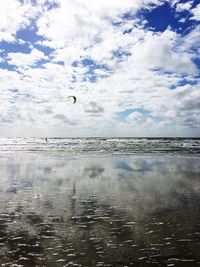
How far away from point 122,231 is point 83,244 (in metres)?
1.34

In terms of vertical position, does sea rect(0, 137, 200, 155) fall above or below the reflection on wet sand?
above

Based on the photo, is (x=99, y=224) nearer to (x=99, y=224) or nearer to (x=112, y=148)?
(x=99, y=224)

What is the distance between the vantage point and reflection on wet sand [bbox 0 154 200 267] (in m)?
6.77

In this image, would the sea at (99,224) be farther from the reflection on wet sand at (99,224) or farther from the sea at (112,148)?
the sea at (112,148)

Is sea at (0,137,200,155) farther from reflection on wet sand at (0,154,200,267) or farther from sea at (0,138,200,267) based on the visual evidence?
reflection on wet sand at (0,154,200,267)

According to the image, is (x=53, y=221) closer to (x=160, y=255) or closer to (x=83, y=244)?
(x=83, y=244)

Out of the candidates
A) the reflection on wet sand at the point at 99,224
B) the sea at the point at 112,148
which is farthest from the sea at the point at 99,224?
the sea at the point at 112,148

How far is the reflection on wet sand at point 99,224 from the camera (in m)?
6.77

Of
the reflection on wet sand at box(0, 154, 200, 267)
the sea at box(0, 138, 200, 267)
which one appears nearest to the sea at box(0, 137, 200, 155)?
the sea at box(0, 138, 200, 267)

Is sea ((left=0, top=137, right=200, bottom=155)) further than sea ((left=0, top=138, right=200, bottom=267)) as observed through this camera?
Yes

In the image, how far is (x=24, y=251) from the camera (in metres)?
7.04

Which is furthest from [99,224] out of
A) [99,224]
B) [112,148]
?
[112,148]

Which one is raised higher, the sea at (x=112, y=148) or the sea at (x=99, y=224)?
the sea at (x=112, y=148)

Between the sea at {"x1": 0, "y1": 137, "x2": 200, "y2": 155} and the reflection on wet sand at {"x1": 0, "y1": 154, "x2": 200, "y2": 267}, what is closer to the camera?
the reflection on wet sand at {"x1": 0, "y1": 154, "x2": 200, "y2": 267}
